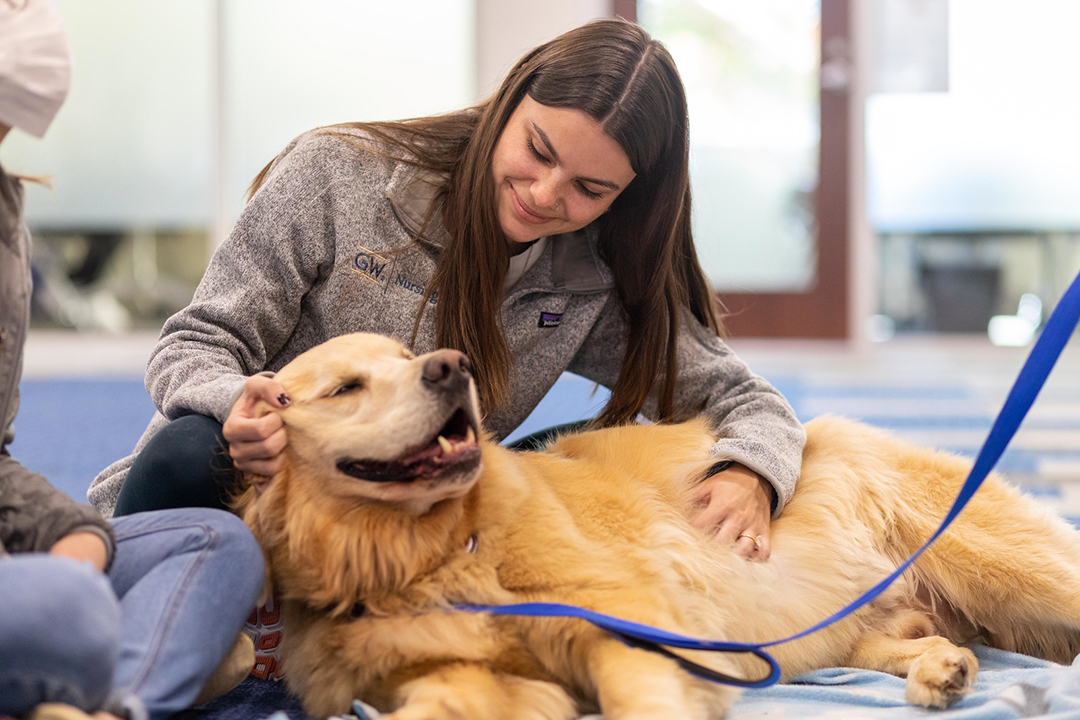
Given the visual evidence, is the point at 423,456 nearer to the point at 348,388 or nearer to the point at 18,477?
the point at 348,388

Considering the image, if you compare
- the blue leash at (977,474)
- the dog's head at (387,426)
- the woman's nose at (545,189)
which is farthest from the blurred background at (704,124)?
the dog's head at (387,426)

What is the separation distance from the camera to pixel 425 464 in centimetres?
127

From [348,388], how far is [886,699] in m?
0.93

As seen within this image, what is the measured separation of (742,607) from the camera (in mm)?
1526

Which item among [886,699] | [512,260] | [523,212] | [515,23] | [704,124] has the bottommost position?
[886,699]

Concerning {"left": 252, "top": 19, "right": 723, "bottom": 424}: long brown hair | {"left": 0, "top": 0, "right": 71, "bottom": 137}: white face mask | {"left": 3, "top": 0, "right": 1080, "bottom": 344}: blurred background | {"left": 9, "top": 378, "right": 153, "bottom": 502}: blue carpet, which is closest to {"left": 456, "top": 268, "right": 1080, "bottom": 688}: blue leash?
{"left": 252, "top": 19, "right": 723, "bottom": 424}: long brown hair

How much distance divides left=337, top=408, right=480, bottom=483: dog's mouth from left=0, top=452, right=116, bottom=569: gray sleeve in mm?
318

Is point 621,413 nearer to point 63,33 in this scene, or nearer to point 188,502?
point 188,502

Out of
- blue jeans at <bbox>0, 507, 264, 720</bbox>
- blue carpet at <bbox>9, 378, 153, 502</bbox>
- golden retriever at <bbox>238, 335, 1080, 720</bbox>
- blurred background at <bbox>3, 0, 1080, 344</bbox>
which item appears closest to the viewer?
blue jeans at <bbox>0, 507, 264, 720</bbox>

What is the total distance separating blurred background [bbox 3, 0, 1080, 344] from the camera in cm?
621

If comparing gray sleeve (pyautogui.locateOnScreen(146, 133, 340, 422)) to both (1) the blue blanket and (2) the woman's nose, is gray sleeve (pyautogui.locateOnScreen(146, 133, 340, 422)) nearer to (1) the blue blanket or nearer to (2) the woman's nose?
(2) the woman's nose

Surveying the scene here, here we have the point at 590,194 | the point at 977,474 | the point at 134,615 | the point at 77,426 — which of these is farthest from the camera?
the point at 77,426

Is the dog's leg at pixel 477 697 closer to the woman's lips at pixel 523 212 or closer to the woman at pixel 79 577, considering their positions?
the woman at pixel 79 577

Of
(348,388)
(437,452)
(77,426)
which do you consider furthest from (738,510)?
(77,426)
